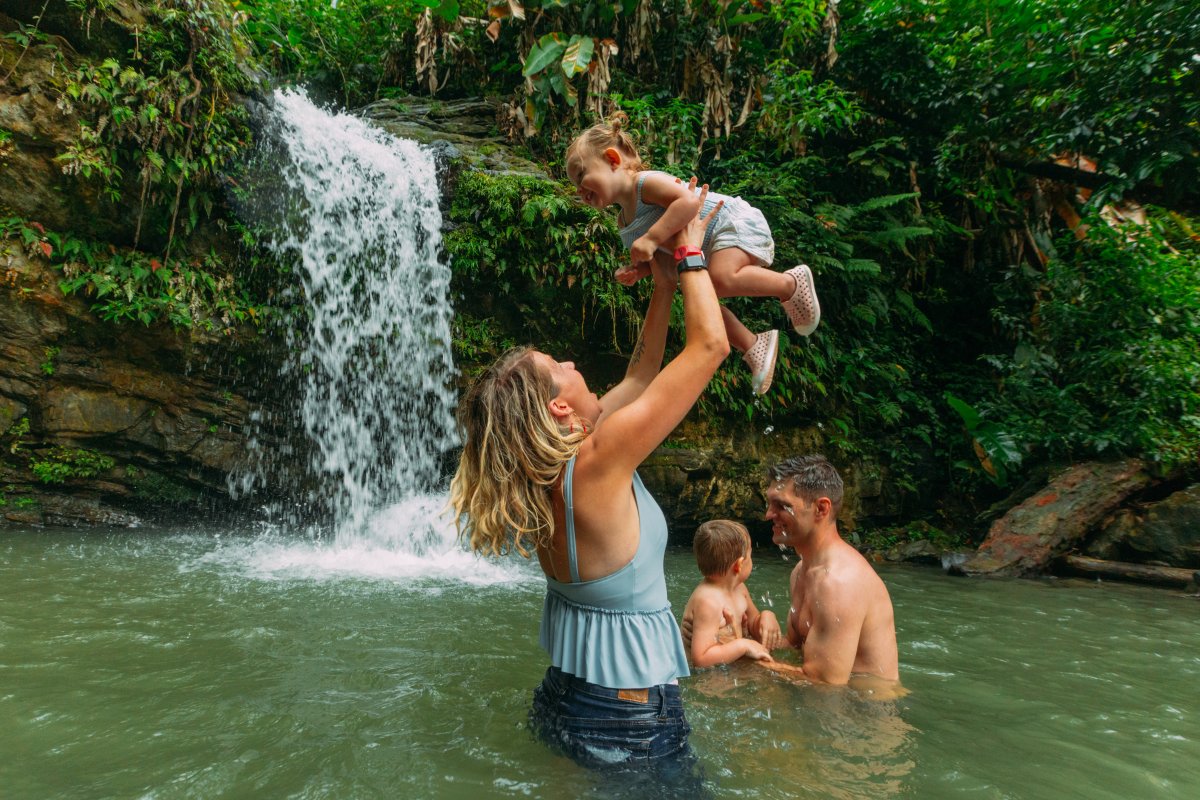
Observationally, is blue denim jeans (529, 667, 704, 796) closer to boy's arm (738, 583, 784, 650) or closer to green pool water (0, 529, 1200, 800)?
green pool water (0, 529, 1200, 800)

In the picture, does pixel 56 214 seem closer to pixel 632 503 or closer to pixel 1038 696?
pixel 632 503

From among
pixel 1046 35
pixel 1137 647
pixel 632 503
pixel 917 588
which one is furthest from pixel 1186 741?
pixel 1046 35

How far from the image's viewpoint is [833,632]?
3.30m

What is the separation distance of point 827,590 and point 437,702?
179 centimetres

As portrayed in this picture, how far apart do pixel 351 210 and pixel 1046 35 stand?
29.8 ft

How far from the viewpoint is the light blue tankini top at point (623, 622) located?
2086 millimetres

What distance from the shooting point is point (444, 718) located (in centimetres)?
286

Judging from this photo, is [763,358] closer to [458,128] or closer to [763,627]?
[763,627]

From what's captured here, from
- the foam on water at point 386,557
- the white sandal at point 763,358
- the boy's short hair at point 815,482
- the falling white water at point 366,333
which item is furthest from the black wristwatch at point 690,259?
the falling white water at point 366,333

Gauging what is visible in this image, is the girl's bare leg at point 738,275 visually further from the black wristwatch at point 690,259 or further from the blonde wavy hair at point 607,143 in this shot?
the black wristwatch at point 690,259

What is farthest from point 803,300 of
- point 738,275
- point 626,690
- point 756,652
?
point 626,690

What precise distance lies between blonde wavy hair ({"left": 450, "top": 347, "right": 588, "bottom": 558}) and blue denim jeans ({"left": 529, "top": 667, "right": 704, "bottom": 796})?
0.50 metres

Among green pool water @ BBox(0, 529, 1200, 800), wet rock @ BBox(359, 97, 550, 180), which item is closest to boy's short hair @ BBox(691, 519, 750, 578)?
green pool water @ BBox(0, 529, 1200, 800)

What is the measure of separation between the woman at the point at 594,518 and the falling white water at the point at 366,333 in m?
5.80
